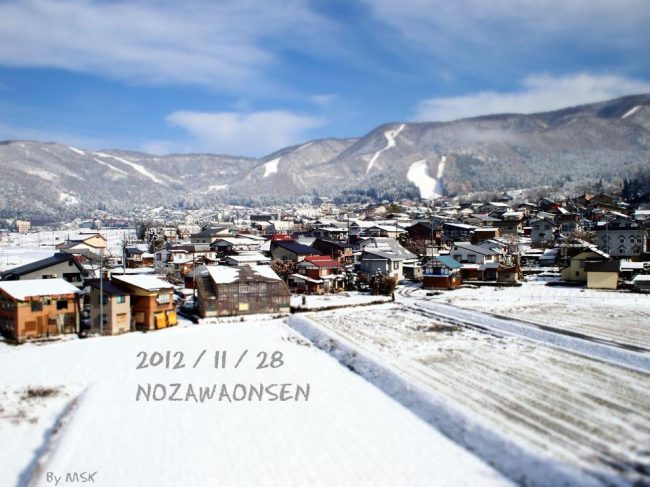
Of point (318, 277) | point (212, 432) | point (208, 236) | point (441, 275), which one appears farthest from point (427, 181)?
point (212, 432)

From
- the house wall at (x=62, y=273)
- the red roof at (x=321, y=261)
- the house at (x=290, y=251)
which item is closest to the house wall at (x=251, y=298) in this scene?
the red roof at (x=321, y=261)

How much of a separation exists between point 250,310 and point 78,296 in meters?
7.20

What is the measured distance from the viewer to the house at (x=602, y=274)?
29047 mm

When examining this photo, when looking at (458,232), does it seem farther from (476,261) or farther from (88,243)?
(88,243)

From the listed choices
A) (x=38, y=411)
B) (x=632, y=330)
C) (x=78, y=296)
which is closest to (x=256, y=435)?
(x=38, y=411)

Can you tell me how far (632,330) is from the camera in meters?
18.8

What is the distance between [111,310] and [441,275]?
1909cm

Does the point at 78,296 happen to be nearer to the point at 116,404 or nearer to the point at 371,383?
the point at 116,404

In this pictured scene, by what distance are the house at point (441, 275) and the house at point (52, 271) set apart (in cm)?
1946

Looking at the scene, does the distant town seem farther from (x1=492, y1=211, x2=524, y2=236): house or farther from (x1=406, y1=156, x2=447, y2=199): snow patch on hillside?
(x1=406, y1=156, x2=447, y2=199): snow patch on hillside

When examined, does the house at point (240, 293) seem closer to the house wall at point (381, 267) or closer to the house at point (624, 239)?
the house wall at point (381, 267)

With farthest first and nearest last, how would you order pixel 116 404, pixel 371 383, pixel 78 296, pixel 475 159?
pixel 475 159, pixel 78 296, pixel 371 383, pixel 116 404

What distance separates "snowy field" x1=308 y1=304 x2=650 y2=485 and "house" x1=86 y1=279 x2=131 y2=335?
810 centimetres

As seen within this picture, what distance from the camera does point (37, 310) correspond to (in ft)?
64.0
